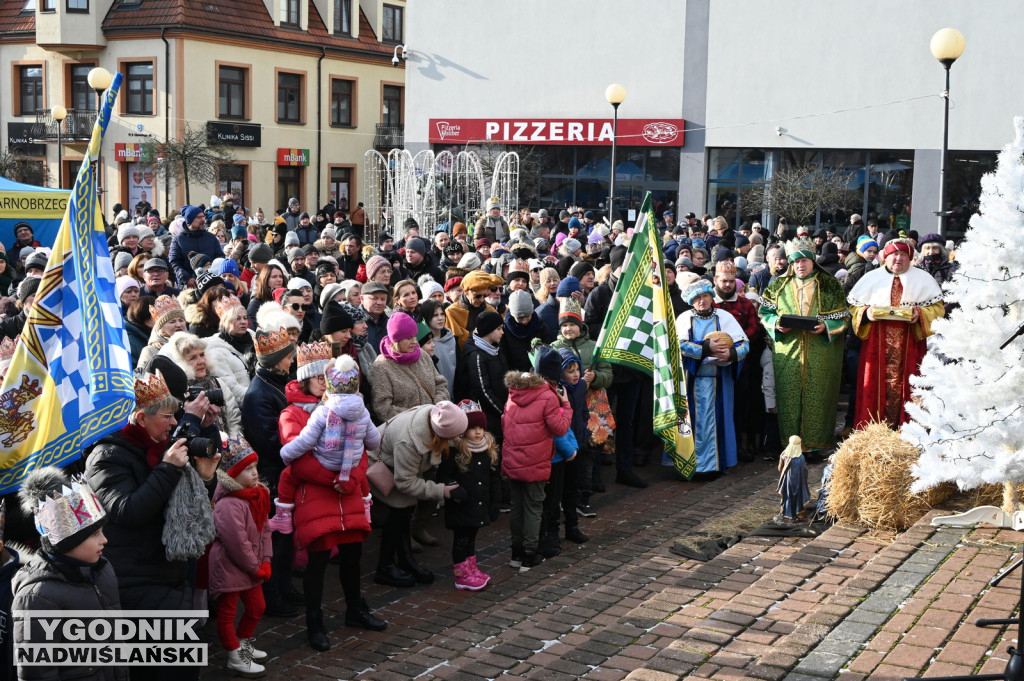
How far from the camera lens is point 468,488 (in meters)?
7.31

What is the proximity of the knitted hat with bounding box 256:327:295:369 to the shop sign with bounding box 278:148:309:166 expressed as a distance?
111 feet

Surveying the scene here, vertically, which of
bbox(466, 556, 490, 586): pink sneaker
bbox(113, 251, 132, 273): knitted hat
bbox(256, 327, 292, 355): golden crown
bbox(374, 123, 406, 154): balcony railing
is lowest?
bbox(466, 556, 490, 586): pink sneaker

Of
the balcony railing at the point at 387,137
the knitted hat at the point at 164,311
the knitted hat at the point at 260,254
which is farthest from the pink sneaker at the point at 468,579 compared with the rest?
the balcony railing at the point at 387,137

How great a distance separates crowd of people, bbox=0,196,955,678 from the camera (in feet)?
18.0

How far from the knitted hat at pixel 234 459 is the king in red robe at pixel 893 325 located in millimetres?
6170

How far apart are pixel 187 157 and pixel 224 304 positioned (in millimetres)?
29536

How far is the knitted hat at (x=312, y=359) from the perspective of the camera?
266 inches

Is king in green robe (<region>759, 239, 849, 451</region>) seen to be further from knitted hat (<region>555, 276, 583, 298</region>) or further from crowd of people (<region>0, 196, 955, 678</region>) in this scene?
knitted hat (<region>555, 276, 583, 298</region>)

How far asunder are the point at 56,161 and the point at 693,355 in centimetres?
3506

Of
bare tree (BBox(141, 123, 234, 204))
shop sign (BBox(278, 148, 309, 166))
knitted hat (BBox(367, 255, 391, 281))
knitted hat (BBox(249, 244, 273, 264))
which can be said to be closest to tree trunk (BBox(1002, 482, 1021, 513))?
knitted hat (BBox(367, 255, 391, 281))

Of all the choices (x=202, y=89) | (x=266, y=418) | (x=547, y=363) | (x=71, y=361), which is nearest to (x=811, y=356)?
(x=547, y=363)

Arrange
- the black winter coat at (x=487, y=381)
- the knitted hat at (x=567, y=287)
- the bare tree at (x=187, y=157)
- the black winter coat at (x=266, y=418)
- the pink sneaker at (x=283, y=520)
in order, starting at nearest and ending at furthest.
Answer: the pink sneaker at (x=283, y=520), the black winter coat at (x=266, y=418), the black winter coat at (x=487, y=381), the knitted hat at (x=567, y=287), the bare tree at (x=187, y=157)

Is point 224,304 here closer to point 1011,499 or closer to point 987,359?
point 987,359

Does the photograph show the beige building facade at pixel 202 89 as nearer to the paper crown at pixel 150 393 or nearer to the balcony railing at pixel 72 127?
the balcony railing at pixel 72 127
